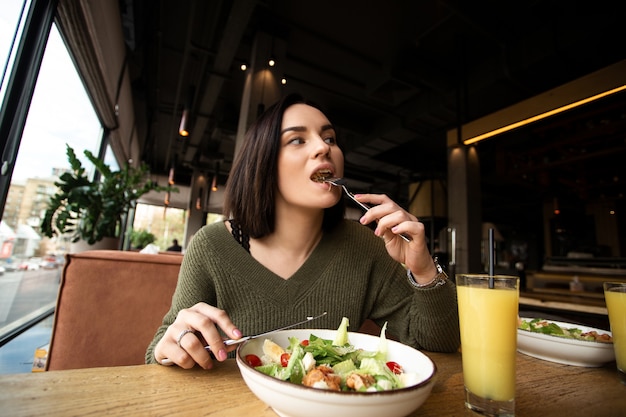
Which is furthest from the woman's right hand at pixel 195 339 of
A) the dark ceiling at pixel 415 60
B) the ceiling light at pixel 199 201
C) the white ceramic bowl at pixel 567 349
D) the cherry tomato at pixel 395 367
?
the ceiling light at pixel 199 201

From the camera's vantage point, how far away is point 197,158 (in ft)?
30.5

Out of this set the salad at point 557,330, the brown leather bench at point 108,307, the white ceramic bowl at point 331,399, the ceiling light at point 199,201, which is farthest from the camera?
the ceiling light at point 199,201

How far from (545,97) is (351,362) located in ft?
12.8

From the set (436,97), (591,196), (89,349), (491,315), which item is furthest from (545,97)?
(591,196)

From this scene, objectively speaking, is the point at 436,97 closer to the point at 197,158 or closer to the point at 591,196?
the point at 591,196

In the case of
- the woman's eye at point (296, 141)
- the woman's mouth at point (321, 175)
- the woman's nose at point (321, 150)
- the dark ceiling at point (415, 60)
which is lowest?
the woman's mouth at point (321, 175)

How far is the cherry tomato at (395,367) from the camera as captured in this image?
1.83 feet

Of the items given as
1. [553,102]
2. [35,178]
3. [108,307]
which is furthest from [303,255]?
[553,102]

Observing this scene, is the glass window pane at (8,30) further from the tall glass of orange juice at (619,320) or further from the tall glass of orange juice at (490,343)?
the tall glass of orange juice at (619,320)

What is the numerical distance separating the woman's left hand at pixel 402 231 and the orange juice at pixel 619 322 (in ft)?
1.25

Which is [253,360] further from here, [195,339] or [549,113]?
[549,113]

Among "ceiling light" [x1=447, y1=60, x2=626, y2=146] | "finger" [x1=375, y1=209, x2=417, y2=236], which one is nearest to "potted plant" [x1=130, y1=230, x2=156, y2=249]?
"ceiling light" [x1=447, y1=60, x2=626, y2=146]

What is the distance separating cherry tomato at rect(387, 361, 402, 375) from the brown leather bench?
1.43 metres

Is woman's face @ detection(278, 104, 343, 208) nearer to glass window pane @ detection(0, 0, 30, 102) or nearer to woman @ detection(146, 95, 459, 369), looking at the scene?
woman @ detection(146, 95, 459, 369)
